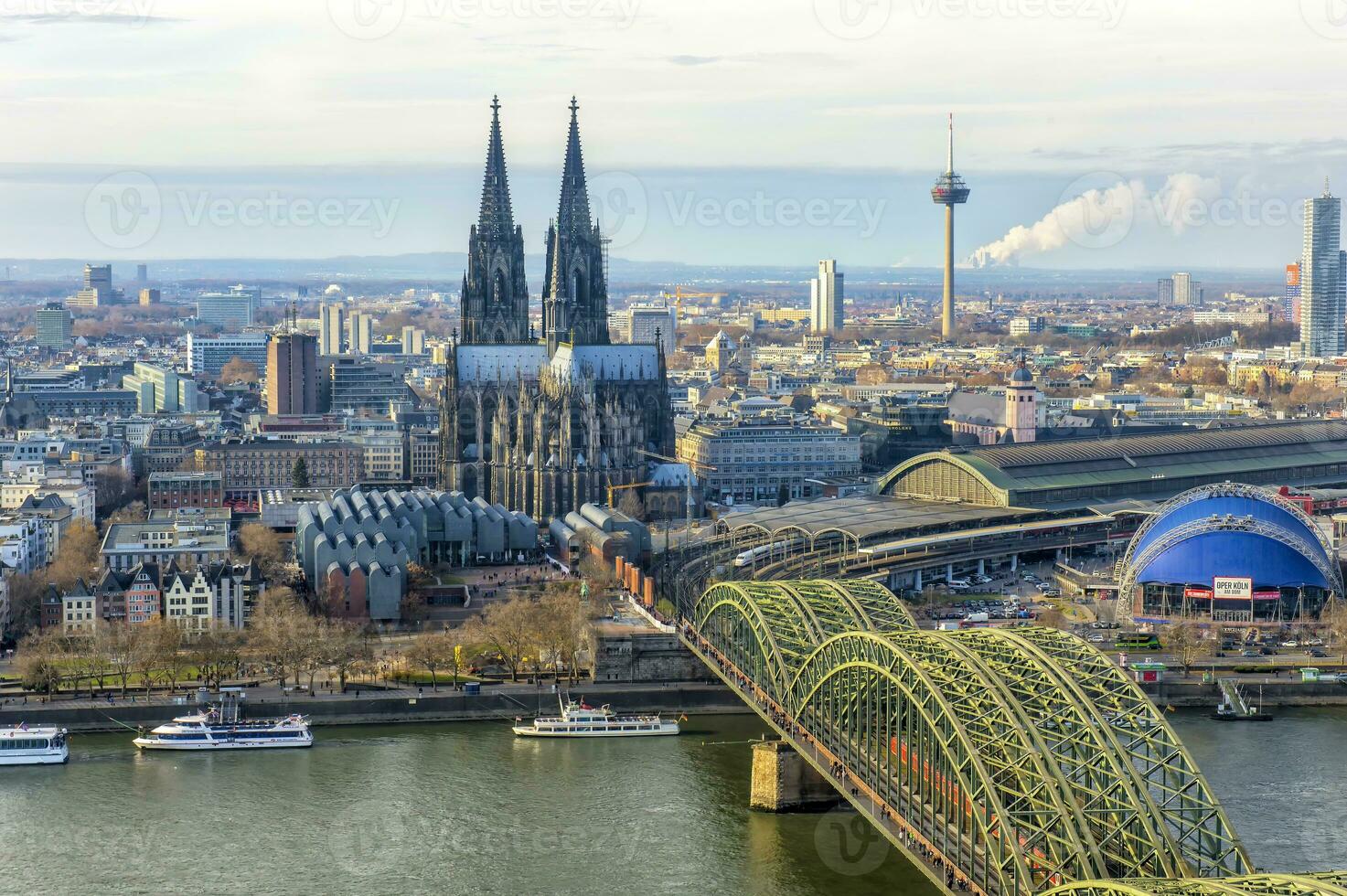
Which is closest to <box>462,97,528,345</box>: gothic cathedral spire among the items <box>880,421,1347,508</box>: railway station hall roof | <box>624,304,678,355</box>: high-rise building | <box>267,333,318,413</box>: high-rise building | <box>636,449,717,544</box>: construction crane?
<box>636,449,717,544</box>: construction crane

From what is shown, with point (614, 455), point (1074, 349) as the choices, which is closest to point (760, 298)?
point (1074, 349)

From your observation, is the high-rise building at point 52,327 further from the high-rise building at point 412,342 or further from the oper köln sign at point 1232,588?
the oper köln sign at point 1232,588

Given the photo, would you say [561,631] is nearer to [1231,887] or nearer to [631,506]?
[631,506]

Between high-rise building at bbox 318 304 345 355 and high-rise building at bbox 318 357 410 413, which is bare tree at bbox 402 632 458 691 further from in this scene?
high-rise building at bbox 318 304 345 355

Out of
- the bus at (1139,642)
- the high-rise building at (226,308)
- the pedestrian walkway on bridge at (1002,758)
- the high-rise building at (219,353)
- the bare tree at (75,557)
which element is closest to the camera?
the pedestrian walkway on bridge at (1002,758)

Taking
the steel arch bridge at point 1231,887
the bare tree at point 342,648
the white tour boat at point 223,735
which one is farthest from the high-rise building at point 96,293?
the steel arch bridge at point 1231,887

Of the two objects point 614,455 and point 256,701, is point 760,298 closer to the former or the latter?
point 614,455

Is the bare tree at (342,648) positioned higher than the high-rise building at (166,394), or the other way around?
the high-rise building at (166,394)
